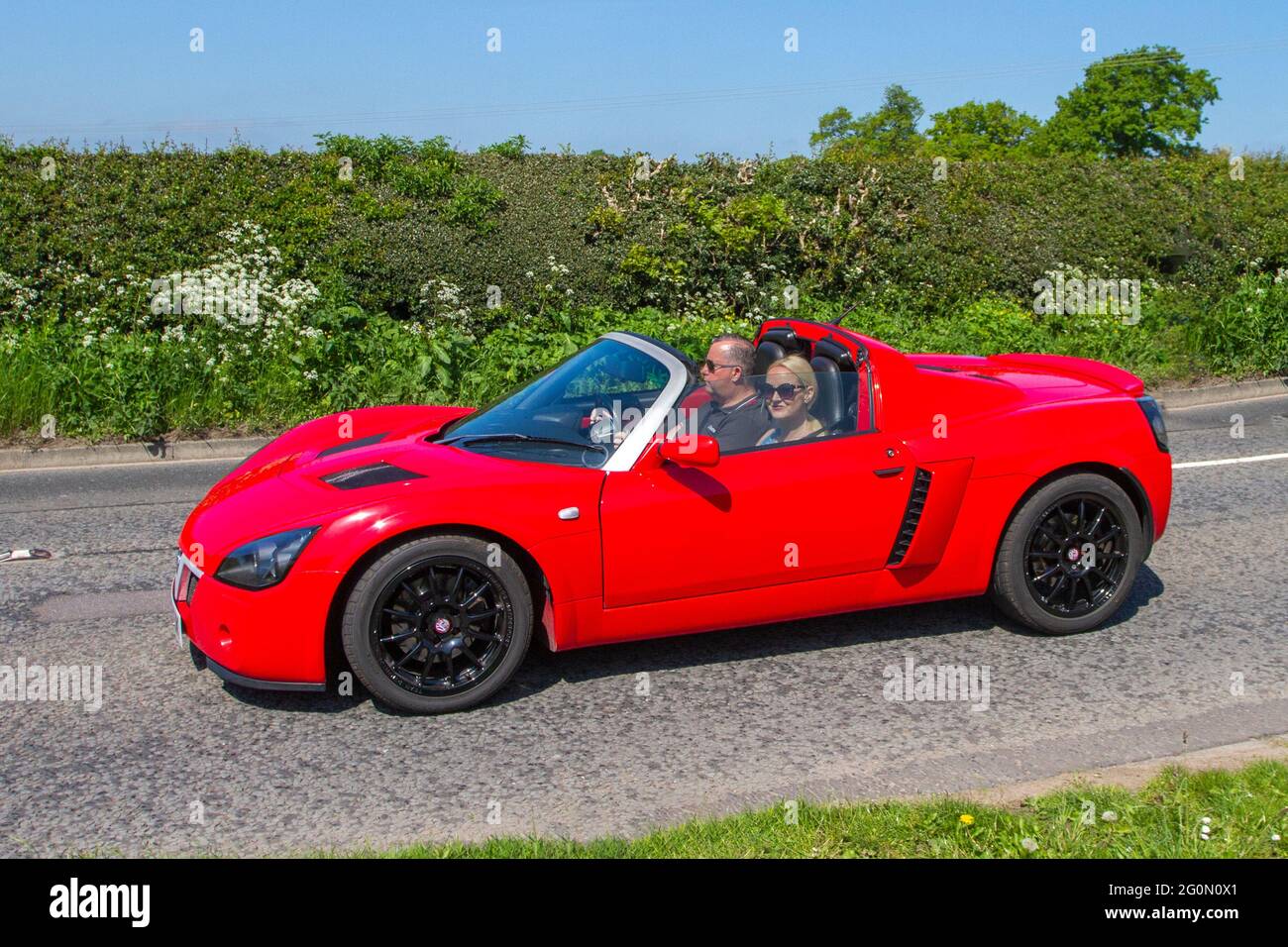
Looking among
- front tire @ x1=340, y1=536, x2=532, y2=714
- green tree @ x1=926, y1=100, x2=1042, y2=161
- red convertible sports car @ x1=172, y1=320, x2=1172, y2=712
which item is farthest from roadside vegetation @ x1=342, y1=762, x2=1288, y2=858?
green tree @ x1=926, y1=100, x2=1042, y2=161

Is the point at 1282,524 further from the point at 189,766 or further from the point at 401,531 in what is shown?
the point at 189,766

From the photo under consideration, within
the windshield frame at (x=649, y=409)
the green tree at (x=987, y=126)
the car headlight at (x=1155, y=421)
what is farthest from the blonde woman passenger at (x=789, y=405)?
the green tree at (x=987, y=126)

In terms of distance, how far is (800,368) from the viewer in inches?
236

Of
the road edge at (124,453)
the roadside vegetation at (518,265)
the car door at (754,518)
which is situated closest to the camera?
the car door at (754,518)

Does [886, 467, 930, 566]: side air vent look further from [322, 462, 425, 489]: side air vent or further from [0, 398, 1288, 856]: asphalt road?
[322, 462, 425, 489]: side air vent

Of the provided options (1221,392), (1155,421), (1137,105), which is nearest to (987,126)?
(1137,105)

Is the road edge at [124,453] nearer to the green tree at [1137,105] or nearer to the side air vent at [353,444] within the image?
the side air vent at [353,444]

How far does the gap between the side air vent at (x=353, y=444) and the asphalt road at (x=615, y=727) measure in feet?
3.76

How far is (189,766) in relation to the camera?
4.73 m

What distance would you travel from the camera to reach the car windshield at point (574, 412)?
17.8ft

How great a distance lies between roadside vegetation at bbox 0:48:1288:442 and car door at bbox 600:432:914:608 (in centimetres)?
704

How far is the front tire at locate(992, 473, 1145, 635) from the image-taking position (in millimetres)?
5762

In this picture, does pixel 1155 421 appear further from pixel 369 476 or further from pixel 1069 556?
pixel 369 476
